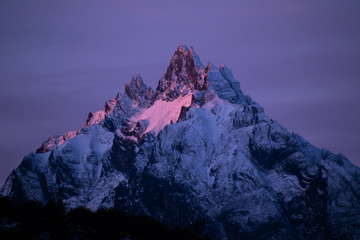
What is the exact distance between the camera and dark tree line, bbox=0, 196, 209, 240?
118562 mm

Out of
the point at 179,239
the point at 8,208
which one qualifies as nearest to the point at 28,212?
the point at 8,208

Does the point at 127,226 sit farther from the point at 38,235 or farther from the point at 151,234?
the point at 38,235

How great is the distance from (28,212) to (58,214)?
5.45 m

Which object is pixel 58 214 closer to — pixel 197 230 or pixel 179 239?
pixel 179 239

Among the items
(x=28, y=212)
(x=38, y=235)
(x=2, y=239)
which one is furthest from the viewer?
(x=28, y=212)

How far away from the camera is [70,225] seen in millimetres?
127375

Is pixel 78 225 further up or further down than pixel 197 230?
further down

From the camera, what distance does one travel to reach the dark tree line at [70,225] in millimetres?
118562

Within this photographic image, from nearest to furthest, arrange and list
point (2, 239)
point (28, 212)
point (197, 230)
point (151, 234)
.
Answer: point (2, 239), point (28, 212), point (151, 234), point (197, 230)

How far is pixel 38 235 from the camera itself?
118125 mm

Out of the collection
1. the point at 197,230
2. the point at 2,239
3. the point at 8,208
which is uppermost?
the point at 197,230

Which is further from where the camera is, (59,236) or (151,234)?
(151,234)

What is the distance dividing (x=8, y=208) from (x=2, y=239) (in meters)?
15.5

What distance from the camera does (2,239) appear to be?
362 feet
